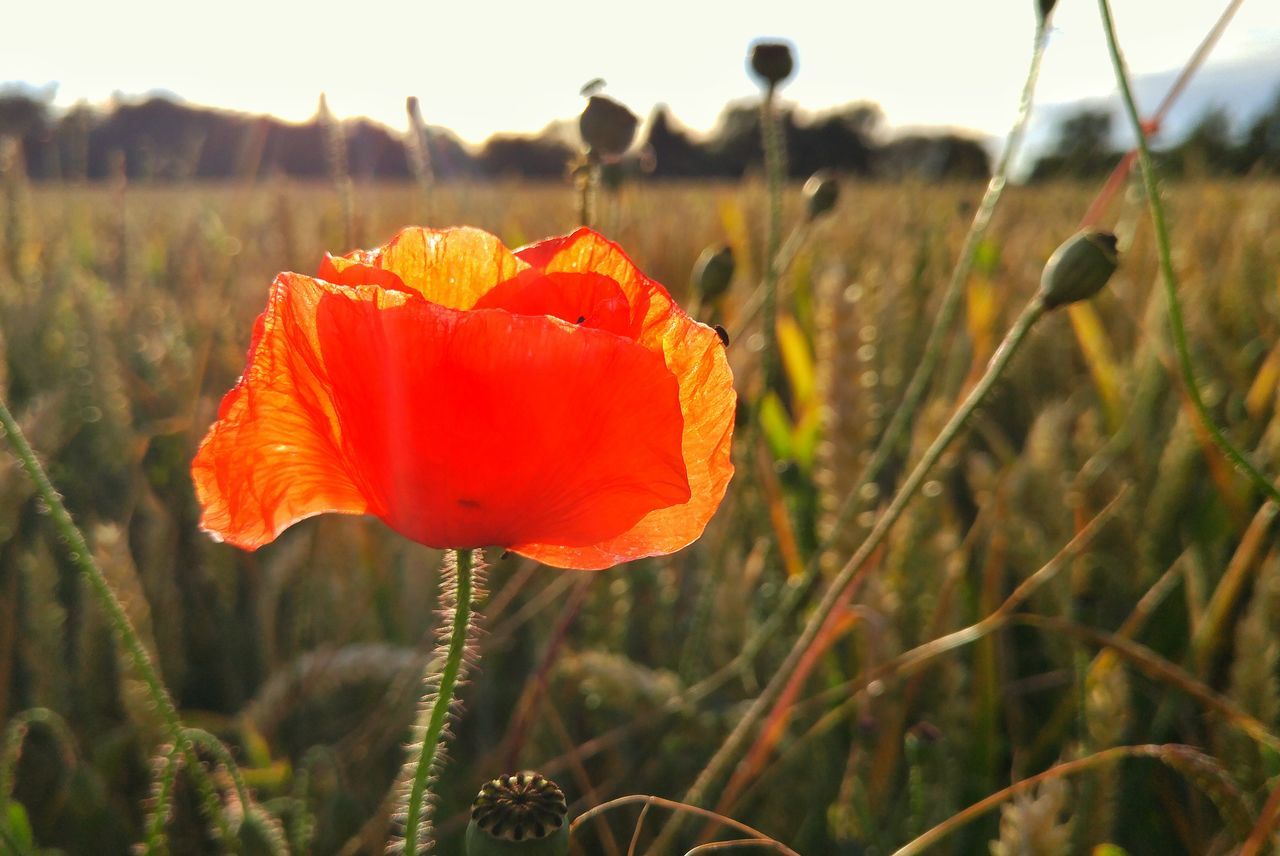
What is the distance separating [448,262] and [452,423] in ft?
0.31

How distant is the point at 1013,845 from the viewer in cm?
52

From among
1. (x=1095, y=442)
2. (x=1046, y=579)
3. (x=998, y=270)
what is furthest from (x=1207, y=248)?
(x=1046, y=579)

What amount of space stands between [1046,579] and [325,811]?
2.02ft

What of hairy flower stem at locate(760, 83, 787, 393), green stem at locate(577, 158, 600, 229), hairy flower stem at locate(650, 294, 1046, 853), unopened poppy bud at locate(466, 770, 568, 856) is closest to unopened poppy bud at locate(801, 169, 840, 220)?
hairy flower stem at locate(760, 83, 787, 393)

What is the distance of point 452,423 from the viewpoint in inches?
15.3

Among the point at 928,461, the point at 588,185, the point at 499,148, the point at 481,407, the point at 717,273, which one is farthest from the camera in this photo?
the point at 499,148

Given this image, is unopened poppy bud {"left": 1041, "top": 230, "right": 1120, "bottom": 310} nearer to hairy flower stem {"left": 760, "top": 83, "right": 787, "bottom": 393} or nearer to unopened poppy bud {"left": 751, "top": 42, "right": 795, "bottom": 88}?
hairy flower stem {"left": 760, "top": 83, "right": 787, "bottom": 393}

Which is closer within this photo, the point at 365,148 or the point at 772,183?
the point at 772,183

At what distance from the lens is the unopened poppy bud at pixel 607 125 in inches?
27.6

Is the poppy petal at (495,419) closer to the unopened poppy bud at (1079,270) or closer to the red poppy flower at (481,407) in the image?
the red poppy flower at (481,407)

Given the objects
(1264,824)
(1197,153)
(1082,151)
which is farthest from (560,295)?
(1197,153)

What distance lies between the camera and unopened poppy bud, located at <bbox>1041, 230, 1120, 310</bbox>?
0.54 m

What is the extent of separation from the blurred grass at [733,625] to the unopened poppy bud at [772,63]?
0.20 metres

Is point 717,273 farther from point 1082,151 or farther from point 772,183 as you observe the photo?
point 1082,151
